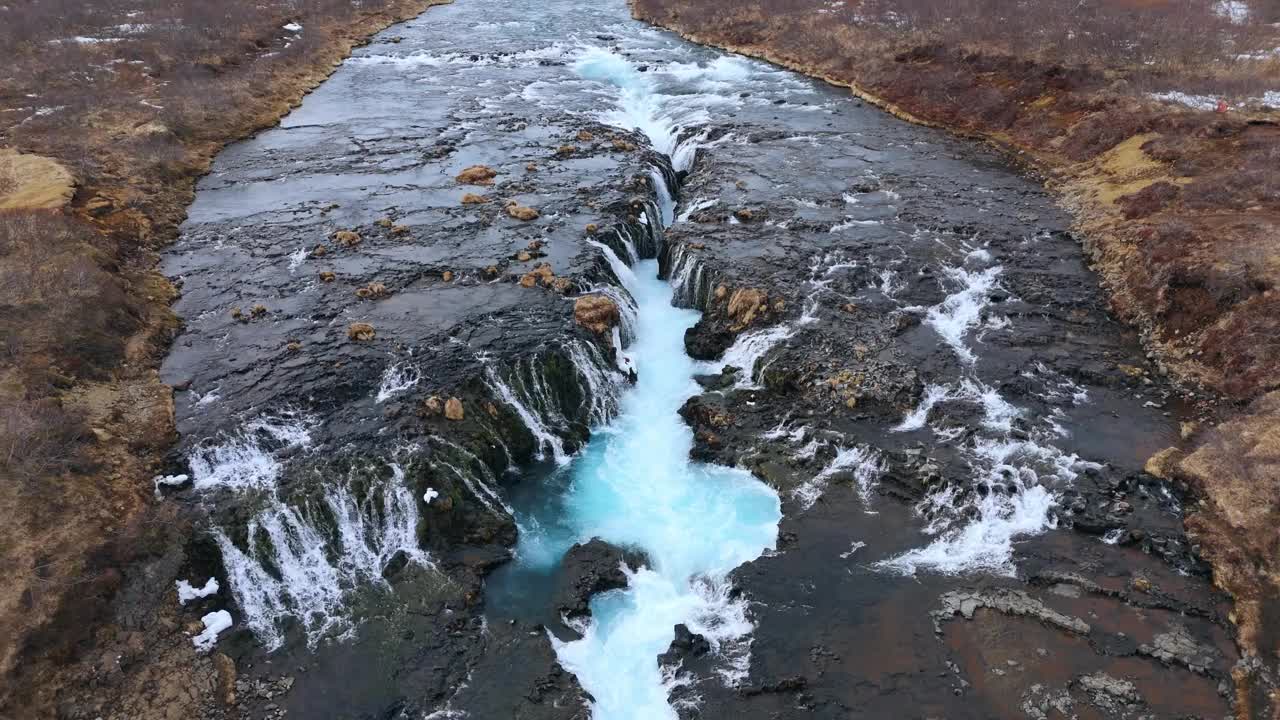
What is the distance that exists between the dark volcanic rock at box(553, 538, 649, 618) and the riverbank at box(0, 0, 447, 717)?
682 centimetres

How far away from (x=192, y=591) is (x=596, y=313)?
38.9 feet

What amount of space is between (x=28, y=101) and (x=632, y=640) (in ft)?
130

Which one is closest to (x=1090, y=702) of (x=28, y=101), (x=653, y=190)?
(x=653, y=190)

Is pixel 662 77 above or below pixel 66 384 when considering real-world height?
above

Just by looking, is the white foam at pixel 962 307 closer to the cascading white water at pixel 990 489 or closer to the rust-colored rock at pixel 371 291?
the cascading white water at pixel 990 489

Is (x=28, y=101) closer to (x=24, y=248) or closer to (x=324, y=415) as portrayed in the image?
(x=24, y=248)

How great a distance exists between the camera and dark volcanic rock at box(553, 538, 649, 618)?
47.5 feet

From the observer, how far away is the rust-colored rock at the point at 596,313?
803 inches

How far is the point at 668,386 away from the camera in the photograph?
20.8 m

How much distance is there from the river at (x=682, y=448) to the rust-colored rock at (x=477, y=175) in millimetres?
525

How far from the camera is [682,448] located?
60.8 ft

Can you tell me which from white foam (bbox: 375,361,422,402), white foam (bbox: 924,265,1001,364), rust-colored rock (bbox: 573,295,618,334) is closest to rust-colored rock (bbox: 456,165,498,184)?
rust-colored rock (bbox: 573,295,618,334)

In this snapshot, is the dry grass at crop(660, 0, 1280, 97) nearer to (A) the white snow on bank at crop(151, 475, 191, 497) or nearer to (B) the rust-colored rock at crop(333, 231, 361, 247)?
(B) the rust-colored rock at crop(333, 231, 361, 247)

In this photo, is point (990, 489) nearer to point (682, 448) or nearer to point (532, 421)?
point (682, 448)
